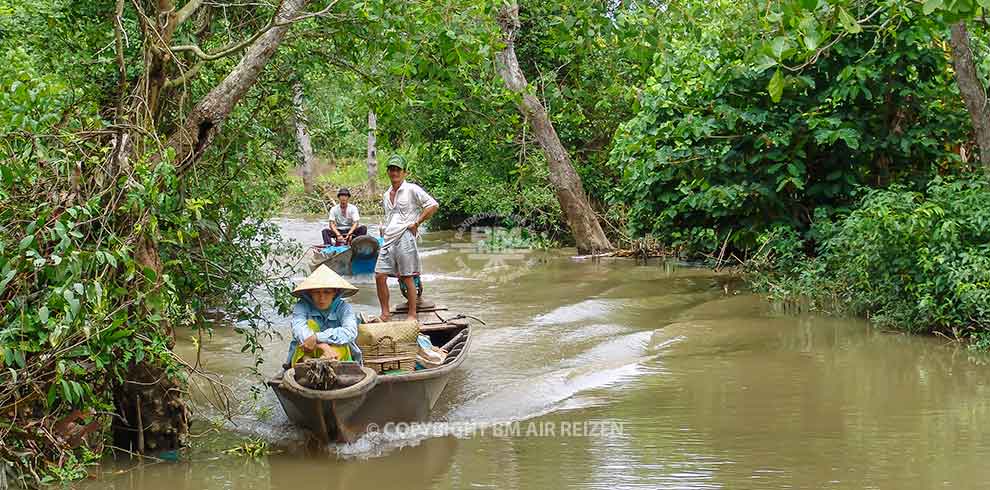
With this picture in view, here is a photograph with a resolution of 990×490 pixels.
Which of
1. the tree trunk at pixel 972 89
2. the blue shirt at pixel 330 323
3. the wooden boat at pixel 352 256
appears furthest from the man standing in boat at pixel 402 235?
the tree trunk at pixel 972 89

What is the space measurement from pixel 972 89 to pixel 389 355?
7138 mm

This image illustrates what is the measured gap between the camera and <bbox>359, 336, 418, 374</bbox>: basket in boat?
8258 mm

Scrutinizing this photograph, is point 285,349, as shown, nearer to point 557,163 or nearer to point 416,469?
point 416,469

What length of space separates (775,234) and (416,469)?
7721 millimetres

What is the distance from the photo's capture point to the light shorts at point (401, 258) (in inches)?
405

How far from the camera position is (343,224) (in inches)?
701

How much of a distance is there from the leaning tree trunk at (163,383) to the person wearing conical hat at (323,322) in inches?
37.3

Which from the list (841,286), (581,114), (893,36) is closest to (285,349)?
(841,286)

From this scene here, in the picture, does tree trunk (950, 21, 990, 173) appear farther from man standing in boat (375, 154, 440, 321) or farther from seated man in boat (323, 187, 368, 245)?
seated man in boat (323, 187, 368, 245)

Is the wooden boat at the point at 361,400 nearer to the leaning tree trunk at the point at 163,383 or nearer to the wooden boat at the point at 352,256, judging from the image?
the leaning tree trunk at the point at 163,383

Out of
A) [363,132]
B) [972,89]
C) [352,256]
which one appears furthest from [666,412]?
[352,256]

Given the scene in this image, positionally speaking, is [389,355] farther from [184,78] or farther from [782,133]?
[782,133]

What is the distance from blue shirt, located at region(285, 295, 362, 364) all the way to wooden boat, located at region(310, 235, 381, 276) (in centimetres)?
825

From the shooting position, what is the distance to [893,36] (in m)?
12.0
